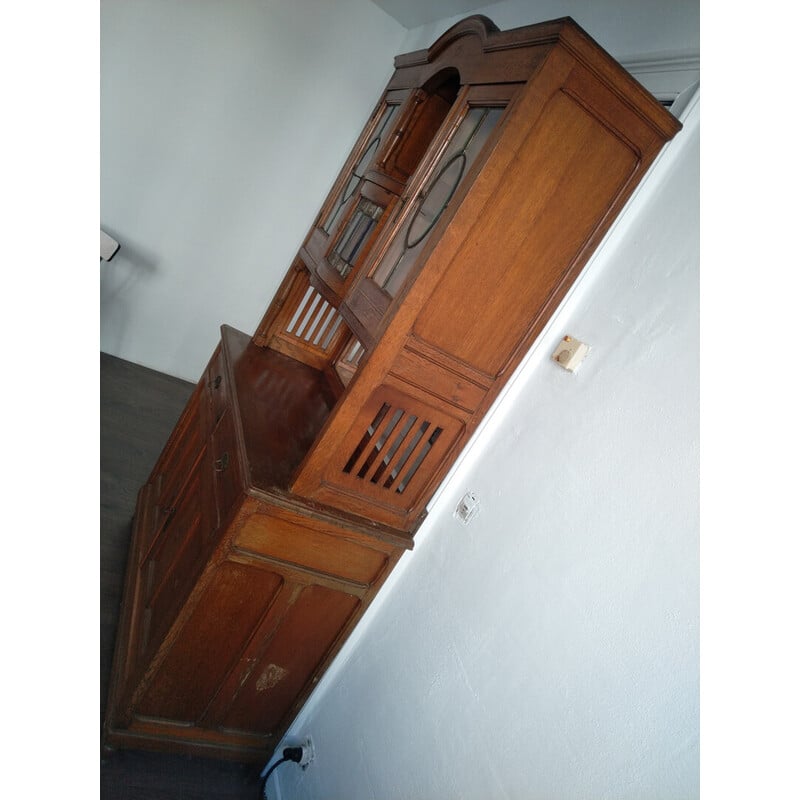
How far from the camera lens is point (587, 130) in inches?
51.9

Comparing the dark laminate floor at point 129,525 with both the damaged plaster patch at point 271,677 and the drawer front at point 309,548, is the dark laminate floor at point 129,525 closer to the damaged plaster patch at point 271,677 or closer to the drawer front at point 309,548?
the damaged plaster patch at point 271,677

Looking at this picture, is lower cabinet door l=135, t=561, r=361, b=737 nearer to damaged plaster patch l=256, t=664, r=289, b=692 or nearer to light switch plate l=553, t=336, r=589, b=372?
damaged plaster patch l=256, t=664, r=289, b=692

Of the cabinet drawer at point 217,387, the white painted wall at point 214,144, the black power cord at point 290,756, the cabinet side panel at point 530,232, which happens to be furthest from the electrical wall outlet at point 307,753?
the white painted wall at point 214,144

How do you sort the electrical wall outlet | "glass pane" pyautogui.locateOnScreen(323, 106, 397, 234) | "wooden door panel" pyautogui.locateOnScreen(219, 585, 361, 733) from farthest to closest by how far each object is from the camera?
"glass pane" pyautogui.locateOnScreen(323, 106, 397, 234), the electrical wall outlet, "wooden door panel" pyautogui.locateOnScreen(219, 585, 361, 733)

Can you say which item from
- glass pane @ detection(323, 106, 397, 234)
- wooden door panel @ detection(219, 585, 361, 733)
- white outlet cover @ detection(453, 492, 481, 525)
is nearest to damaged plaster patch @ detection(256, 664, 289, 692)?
wooden door panel @ detection(219, 585, 361, 733)

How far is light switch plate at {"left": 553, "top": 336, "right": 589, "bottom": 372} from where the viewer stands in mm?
1423

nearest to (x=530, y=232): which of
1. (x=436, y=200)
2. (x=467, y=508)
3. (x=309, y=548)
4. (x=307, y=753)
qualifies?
(x=436, y=200)

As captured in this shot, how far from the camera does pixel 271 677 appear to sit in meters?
1.86

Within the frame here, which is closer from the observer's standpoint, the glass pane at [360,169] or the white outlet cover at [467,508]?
the white outlet cover at [467,508]

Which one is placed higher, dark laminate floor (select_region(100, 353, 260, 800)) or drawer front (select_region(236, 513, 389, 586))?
drawer front (select_region(236, 513, 389, 586))

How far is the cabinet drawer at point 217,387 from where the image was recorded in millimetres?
2105

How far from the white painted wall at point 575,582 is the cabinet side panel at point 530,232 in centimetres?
9

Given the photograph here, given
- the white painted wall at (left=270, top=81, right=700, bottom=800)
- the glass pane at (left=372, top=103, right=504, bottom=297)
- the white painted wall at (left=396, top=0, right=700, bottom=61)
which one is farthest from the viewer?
the white painted wall at (left=396, top=0, right=700, bottom=61)
